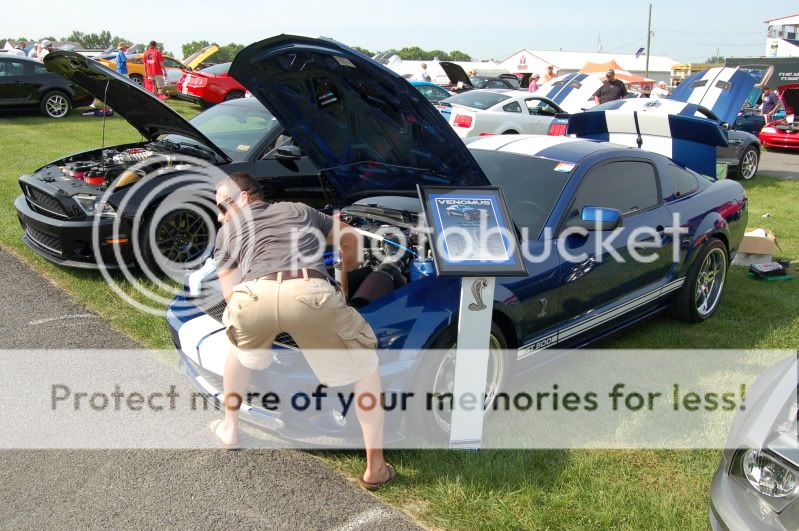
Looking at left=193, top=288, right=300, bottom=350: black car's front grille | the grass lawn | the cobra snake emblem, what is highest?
the cobra snake emblem

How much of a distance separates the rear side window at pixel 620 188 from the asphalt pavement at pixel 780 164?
9.33m

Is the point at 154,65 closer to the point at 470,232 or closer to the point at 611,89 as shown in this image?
the point at 611,89

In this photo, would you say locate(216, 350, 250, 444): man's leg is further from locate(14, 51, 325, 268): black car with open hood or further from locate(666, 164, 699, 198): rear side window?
locate(666, 164, 699, 198): rear side window

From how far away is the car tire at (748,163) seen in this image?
11554mm

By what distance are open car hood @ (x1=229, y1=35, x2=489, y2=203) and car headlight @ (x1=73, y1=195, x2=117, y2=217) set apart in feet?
6.71

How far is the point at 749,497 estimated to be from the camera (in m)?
2.34

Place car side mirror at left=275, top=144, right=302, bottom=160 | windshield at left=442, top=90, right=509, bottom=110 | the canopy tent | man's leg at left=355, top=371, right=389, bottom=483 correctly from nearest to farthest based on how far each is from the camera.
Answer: man's leg at left=355, top=371, right=389, bottom=483 → car side mirror at left=275, top=144, right=302, bottom=160 → windshield at left=442, top=90, right=509, bottom=110 → the canopy tent

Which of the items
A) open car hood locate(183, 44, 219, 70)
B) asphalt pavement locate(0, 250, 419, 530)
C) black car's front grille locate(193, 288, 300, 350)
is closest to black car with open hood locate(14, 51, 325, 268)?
black car's front grille locate(193, 288, 300, 350)

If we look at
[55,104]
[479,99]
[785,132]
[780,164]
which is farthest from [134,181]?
[785,132]

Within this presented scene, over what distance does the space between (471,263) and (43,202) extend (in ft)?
14.2

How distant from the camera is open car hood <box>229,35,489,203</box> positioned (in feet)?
11.7

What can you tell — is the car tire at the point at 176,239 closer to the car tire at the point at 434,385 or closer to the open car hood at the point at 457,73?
the car tire at the point at 434,385

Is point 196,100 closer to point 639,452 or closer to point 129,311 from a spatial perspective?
point 129,311

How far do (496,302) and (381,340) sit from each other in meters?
0.70
